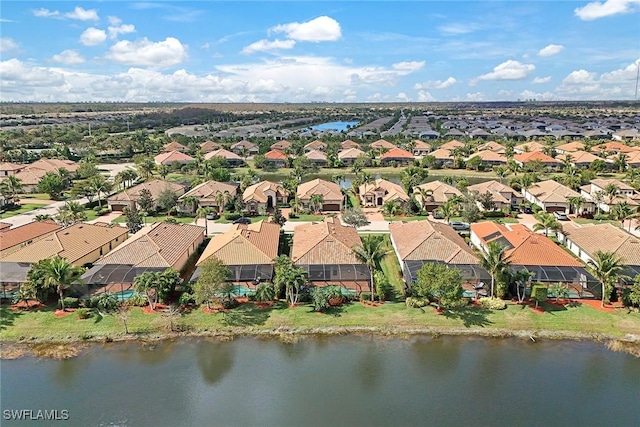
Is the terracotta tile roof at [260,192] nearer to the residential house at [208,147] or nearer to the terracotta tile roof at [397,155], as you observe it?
the terracotta tile roof at [397,155]

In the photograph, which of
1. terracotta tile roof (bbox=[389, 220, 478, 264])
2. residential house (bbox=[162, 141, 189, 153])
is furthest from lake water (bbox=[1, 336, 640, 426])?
residential house (bbox=[162, 141, 189, 153])

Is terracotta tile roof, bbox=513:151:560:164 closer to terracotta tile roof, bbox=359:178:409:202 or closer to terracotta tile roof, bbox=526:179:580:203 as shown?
terracotta tile roof, bbox=526:179:580:203

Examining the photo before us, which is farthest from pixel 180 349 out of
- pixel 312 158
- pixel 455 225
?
pixel 312 158

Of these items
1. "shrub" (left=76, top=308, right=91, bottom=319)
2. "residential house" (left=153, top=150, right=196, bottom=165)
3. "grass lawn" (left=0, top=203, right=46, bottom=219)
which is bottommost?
"shrub" (left=76, top=308, right=91, bottom=319)

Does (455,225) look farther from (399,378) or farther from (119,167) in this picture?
(119,167)

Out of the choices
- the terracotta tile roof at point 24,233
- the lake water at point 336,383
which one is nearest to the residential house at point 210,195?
the terracotta tile roof at point 24,233

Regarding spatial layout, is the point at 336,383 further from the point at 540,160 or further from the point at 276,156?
the point at 540,160
